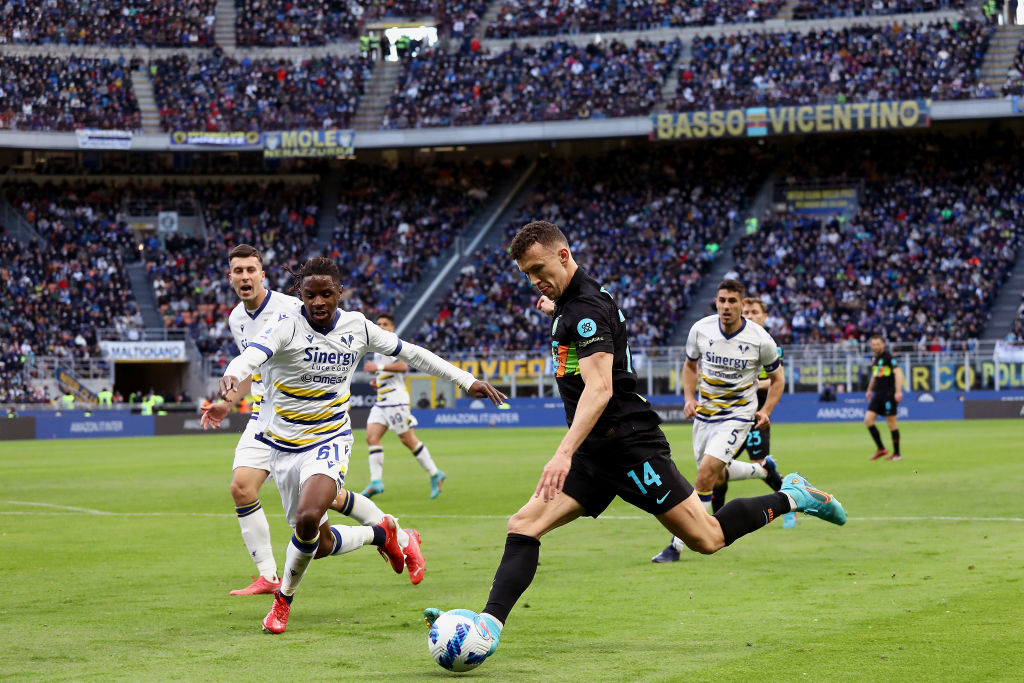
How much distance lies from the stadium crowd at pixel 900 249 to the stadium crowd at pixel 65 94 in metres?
28.8

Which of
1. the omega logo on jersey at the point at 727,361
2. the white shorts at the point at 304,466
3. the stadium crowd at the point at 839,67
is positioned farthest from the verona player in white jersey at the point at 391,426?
the stadium crowd at the point at 839,67

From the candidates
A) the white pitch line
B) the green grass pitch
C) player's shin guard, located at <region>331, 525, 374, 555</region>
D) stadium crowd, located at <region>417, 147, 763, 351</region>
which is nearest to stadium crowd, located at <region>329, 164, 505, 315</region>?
stadium crowd, located at <region>417, 147, 763, 351</region>

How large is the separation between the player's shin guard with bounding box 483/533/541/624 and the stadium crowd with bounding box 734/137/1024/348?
127 ft

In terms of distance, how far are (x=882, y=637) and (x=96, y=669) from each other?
14.9 feet

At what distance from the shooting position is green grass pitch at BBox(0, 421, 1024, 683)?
706 centimetres

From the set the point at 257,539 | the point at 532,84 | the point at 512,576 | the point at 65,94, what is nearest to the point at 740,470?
the point at 257,539

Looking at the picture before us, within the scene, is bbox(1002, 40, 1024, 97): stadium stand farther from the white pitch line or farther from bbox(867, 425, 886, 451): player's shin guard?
the white pitch line

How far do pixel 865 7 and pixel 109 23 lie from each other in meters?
34.9

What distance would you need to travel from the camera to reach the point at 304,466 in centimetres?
887

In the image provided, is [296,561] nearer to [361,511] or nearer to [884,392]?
[361,511]

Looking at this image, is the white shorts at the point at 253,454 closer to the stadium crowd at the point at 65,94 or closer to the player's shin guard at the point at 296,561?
the player's shin guard at the point at 296,561

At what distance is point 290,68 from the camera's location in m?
60.7

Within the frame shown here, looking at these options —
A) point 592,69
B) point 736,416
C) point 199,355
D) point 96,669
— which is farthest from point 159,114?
point 96,669

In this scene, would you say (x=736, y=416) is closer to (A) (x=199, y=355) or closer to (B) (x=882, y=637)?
(B) (x=882, y=637)
